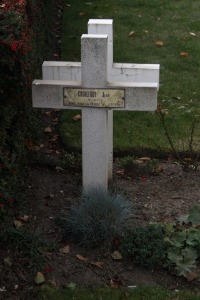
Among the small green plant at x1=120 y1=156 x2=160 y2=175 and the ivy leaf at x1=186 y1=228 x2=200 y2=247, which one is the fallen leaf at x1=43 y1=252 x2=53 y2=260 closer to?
the ivy leaf at x1=186 y1=228 x2=200 y2=247

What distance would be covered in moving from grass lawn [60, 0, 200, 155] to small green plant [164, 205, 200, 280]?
1699mm

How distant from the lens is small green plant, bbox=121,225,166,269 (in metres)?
5.29

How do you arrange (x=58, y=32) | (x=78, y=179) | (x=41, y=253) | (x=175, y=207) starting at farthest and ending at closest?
1. (x=58, y=32)
2. (x=78, y=179)
3. (x=175, y=207)
4. (x=41, y=253)

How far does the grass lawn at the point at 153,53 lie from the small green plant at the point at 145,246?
1.78m

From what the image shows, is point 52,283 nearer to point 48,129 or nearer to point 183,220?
point 183,220

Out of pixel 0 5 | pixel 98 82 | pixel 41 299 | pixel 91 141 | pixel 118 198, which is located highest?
pixel 0 5

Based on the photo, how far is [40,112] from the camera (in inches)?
313

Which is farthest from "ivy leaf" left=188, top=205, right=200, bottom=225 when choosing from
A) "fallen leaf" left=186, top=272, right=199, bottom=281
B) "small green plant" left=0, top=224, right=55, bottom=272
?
"small green plant" left=0, top=224, right=55, bottom=272

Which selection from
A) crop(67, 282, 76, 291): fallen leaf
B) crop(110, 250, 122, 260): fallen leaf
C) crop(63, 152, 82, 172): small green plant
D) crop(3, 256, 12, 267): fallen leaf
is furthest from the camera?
crop(63, 152, 82, 172): small green plant

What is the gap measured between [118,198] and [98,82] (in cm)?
91

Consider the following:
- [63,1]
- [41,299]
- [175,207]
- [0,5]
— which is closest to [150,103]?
[175,207]

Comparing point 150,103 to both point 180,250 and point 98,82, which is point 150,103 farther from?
point 180,250

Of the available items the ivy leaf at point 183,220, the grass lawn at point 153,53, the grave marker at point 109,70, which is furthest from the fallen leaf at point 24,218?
the grass lawn at point 153,53

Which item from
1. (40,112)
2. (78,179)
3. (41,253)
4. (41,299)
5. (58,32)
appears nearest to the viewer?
(41,299)
